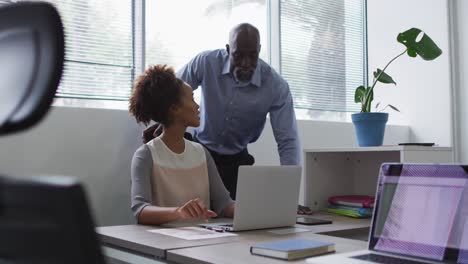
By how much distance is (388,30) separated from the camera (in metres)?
4.56

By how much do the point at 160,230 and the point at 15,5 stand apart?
4.86 ft

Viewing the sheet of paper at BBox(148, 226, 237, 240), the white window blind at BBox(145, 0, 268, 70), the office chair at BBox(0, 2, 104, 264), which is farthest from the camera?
the white window blind at BBox(145, 0, 268, 70)

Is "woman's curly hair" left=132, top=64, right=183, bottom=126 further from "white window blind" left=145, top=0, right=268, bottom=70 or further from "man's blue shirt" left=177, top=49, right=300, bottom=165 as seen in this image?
"white window blind" left=145, top=0, right=268, bottom=70

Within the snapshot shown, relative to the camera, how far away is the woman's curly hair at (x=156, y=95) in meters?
2.27

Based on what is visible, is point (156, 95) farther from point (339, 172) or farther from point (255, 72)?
point (339, 172)

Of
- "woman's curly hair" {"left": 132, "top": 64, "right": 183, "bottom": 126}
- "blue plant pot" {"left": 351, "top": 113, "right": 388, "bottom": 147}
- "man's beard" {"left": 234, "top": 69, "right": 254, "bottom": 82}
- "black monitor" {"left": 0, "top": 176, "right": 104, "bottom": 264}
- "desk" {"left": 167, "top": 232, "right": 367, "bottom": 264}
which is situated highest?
"man's beard" {"left": 234, "top": 69, "right": 254, "bottom": 82}

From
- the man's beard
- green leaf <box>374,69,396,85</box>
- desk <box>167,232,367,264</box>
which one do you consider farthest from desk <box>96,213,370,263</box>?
green leaf <box>374,69,396,85</box>

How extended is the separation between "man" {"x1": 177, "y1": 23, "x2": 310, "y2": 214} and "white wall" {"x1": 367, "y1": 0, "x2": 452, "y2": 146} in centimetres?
189

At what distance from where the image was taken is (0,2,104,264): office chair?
378 mm

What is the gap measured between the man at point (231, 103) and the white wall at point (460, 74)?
6.42ft

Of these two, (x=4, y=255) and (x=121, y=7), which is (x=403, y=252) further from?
(x=121, y=7)

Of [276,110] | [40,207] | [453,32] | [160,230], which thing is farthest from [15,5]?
[453,32]

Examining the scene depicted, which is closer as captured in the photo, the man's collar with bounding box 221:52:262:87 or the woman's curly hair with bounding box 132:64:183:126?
the woman's curly hair with bounding box 132:64:183:126

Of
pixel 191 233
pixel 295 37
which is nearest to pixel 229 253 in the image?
pixel 191 233
